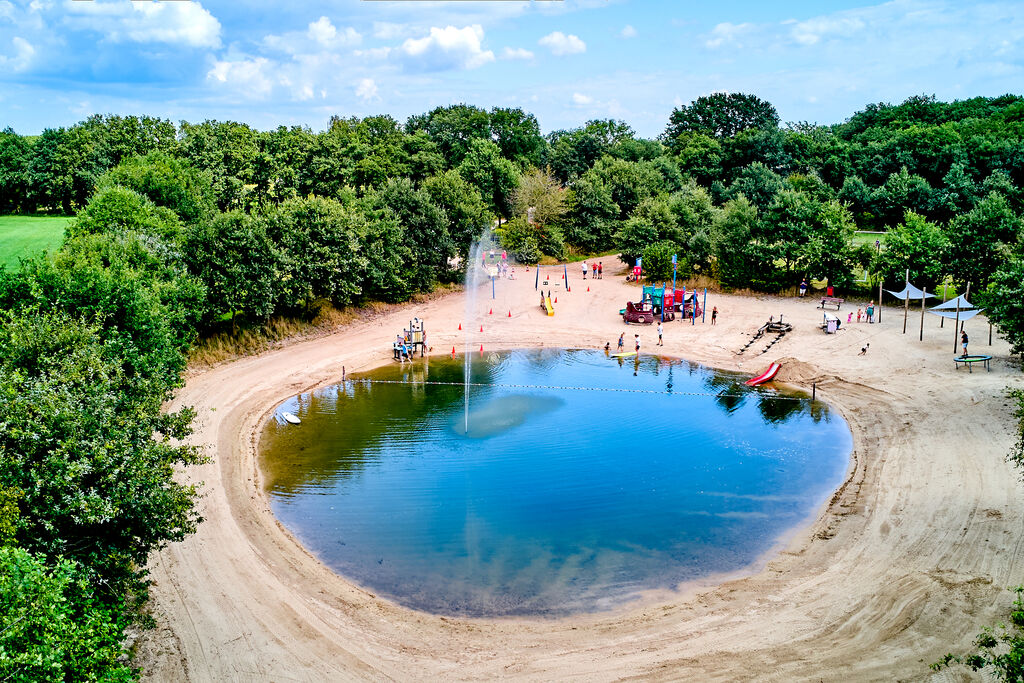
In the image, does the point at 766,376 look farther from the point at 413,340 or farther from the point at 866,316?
the point at 413,340

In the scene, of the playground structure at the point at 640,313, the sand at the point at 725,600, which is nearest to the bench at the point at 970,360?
the sand at the point at 725,600

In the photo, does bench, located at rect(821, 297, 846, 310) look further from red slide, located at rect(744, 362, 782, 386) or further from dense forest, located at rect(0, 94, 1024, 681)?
red slide, located at rect(744, 362, 782, 386)

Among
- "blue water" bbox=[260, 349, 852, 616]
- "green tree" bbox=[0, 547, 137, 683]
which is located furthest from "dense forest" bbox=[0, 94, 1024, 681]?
"blue water" bbox=[260, 349, 852, 616]

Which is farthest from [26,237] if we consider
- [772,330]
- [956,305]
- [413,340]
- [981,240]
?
[981,240]

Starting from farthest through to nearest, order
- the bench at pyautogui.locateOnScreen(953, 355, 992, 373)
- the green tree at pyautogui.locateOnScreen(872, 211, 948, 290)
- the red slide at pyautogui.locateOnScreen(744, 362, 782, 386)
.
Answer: the green tree at pyautogui.locateOnScreen(872, 211, 948, 290) < the red slide at pyautogui.locateOnScreen(744, 362, 782, 386) < the bench at pyautogui.locateOnScreen(953, 355, 992, 373)

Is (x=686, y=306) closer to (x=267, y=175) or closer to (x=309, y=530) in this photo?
(x=309, y=530)
